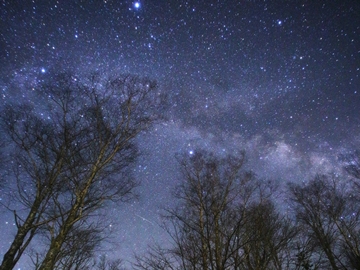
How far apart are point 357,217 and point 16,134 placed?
1976cm

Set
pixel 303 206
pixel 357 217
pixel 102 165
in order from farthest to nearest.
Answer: pixel 303 206, pixel 357 217, pixel 102 165

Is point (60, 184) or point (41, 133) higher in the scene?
point (41, 133)

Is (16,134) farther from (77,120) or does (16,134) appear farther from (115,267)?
(115,267)

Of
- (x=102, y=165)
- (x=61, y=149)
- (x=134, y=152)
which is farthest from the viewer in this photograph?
(x=134, y=152)

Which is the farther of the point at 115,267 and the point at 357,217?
the point at 115,267

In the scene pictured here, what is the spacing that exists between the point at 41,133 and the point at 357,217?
19.0m

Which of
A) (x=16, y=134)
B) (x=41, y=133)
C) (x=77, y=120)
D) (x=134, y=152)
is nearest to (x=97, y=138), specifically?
(x=77, y=120)

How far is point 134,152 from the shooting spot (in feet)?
27.0

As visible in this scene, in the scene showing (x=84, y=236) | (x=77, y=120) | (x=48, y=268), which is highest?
(x=77, y=120)

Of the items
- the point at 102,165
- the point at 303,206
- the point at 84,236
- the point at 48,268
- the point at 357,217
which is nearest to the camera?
the point at 48,268

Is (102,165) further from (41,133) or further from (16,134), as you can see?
(16,134)

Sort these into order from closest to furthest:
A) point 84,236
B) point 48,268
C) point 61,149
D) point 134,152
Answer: point 48,268 < point 61,149 < point 134,152 < point 84,236

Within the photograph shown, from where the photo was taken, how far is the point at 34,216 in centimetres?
692

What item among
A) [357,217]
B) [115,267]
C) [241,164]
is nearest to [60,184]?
[241,164]
